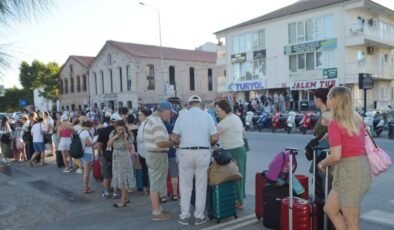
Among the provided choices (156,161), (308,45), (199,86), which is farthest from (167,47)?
(156,161)

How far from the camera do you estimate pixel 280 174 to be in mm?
5016

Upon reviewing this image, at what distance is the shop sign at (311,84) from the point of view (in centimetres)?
2928

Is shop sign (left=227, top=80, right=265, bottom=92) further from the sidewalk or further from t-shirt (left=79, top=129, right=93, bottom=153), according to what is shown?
t-shirt (left=79, top=129, right=93, bottom=153)

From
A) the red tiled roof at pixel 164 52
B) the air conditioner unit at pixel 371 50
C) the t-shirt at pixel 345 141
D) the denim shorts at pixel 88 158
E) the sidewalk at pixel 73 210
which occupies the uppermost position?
A: the red tiled roof at pixel 164 52

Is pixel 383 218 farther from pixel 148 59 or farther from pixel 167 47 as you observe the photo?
pixel 167 47

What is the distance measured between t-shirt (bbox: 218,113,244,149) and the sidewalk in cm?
111

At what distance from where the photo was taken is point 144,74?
4669 centimetres

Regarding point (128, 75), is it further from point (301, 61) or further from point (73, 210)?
point (73, 210)

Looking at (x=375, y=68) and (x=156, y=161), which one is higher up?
(x=375, y=68)

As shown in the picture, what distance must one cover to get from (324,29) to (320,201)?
27361 mm

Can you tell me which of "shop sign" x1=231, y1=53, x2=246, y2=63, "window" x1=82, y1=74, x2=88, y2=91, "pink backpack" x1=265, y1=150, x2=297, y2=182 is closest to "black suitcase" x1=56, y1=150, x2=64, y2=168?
"pink backpack" x1=265, y1=150, x2=297, y2=182

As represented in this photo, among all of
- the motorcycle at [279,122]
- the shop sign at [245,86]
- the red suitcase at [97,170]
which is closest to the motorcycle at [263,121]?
the motorcycle at [279,122]

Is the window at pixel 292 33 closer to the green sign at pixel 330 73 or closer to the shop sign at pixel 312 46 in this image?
the shop sign at pixel 312 46

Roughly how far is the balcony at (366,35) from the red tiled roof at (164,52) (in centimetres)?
2502
